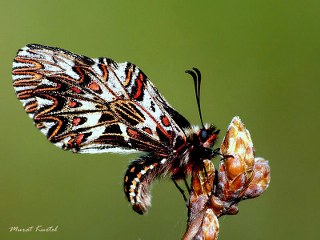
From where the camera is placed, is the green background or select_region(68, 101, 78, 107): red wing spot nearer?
select_region(68, 101, 78, 107): red wing spot

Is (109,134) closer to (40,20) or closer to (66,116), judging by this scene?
(66,116)

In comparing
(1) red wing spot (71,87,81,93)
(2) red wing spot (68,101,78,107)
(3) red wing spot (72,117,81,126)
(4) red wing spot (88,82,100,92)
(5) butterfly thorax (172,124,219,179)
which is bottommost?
(5) butterfly thorax (172,124,219,179)

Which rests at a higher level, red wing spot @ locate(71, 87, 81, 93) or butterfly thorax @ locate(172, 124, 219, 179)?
red wing spot @ locate(71, 87, 81, 93)

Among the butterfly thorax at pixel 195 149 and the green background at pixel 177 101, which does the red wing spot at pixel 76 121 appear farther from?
the green background at pixel 177 101

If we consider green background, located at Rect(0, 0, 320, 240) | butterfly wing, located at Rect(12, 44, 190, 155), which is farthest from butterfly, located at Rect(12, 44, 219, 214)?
green background, located at Rect(0, 0, 320, 240)

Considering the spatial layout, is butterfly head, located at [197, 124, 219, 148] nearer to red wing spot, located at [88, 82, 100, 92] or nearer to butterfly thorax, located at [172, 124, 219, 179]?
butterfly thorax, located at [172, 124, 219, 179]

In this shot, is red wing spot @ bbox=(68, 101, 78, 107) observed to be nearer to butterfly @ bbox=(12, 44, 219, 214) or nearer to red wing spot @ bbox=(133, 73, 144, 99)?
butterfly @ bbox=(12, 44, 219, 214)

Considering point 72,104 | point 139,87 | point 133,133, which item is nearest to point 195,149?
point 133,133
